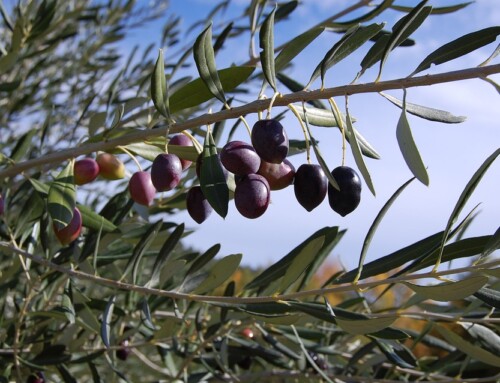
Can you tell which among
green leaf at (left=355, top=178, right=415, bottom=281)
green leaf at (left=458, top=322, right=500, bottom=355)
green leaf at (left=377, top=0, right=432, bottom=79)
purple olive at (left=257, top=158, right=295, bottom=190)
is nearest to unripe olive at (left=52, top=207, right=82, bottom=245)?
purple olive at (left=257, top=158, right=295, bottom=190)

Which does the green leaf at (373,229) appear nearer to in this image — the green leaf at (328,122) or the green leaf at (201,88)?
the green leaf at (328,122)

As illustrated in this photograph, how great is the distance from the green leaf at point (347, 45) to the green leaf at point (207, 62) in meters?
0.14

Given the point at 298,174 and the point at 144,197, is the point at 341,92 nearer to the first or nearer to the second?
the point at 298,174

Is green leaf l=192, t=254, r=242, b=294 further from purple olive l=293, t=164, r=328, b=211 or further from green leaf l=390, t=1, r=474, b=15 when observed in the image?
green leaf l=390, t=1, r=474, b=15

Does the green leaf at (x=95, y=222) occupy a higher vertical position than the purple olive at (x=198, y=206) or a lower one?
lower

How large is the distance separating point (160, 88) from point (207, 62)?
0.09 meters

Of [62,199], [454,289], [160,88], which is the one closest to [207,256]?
[62,199]

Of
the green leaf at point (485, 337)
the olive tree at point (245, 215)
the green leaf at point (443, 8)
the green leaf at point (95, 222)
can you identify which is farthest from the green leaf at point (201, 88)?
the green leaf at point (485, 337)

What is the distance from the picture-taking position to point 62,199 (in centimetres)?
107

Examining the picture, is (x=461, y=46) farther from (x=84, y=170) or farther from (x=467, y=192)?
(x=84, y=170)

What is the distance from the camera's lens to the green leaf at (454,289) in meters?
0.83

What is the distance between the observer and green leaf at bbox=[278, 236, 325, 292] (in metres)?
1.00

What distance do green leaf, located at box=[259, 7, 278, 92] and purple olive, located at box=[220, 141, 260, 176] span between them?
0.10 m

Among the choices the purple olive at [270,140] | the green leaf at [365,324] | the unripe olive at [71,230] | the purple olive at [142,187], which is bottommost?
the green leaf at [365,324]
